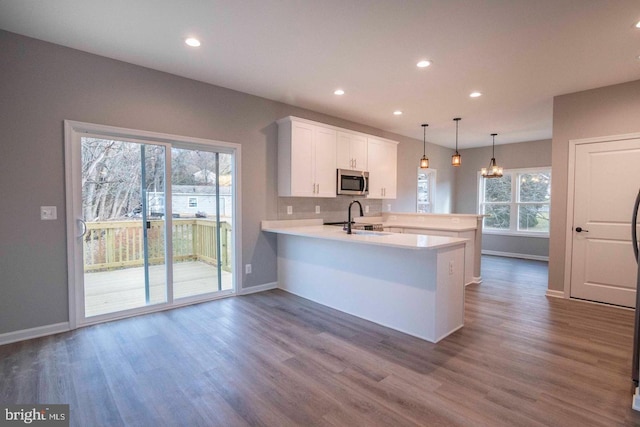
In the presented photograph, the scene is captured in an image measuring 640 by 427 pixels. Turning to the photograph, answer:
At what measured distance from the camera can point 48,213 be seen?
2.96m

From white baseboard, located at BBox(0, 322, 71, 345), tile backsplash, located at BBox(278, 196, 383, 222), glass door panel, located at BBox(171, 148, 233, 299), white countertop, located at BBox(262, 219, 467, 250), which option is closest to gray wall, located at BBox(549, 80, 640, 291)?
white countertop, located at BBox(262, 219, 467, 250)

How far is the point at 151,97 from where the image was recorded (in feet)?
11.4

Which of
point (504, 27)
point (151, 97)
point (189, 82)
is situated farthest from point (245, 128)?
point (504, 27)

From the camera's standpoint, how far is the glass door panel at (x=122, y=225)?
3268mm

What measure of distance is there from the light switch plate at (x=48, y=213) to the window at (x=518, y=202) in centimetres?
793

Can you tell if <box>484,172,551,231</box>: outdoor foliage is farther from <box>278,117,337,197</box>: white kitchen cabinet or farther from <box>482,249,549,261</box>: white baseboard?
<box>278,117,337,197</box>: white kitchen cabinet

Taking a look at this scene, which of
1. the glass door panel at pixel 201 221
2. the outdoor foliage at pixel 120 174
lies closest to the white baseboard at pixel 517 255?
the glass door panel at pixel 201 221

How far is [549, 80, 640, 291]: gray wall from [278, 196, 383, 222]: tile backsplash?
2.83 m

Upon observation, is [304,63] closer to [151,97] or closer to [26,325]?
[151,97]

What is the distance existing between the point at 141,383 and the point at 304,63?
3.14 m

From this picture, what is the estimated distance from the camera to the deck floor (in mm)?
3355

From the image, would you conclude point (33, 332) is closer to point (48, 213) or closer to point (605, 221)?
point (48, 213)

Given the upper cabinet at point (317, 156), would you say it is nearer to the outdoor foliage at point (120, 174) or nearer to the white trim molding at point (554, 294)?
the outdoor foliage at point (120, 174)

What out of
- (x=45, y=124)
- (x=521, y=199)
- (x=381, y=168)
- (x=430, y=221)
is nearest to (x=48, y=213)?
(x=45, y=124)
